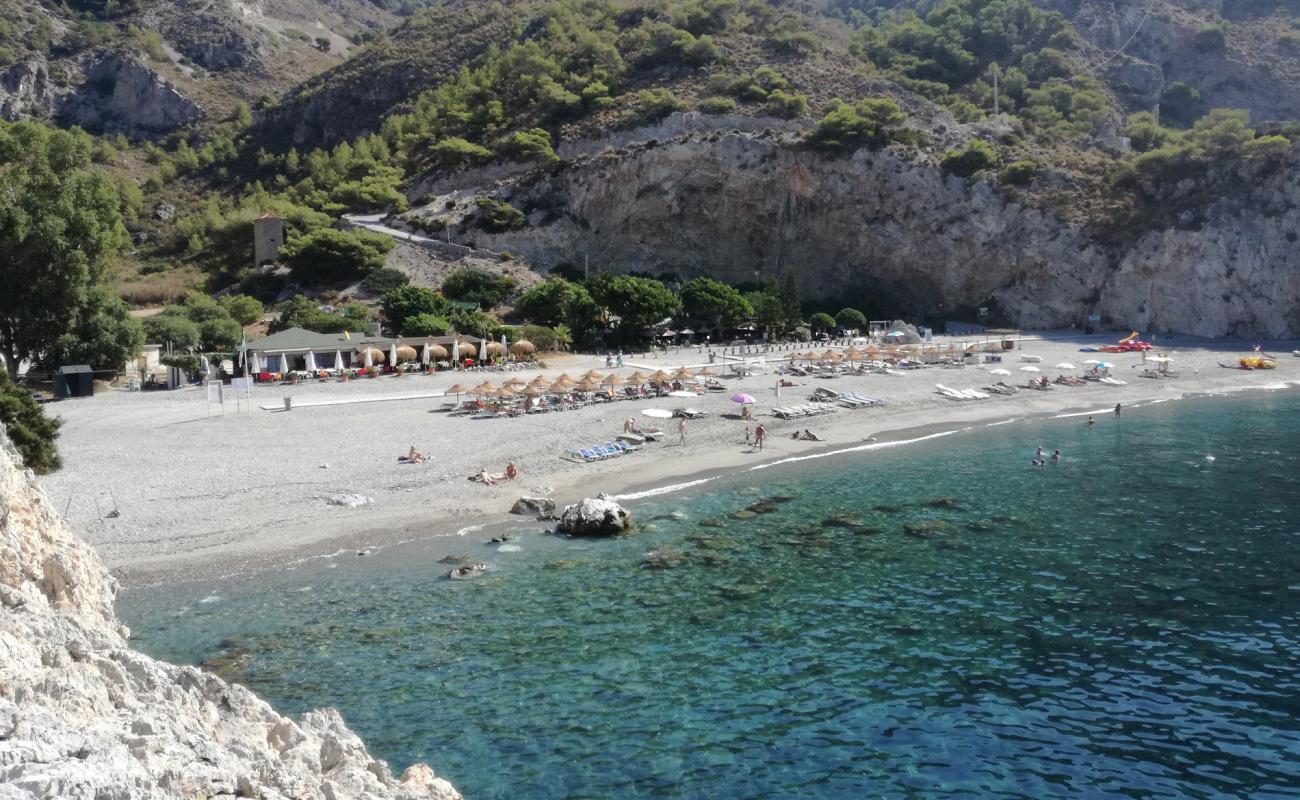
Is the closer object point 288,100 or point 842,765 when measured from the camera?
point 842,765

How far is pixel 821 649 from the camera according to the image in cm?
1527

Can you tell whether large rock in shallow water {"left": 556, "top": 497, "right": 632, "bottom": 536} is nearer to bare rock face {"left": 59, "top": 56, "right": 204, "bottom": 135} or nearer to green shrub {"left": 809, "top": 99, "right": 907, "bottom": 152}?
green shrub {"left": 809, "top": 99, "right": 907, "bottom": 152}

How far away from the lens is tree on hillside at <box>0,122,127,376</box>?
36.6m

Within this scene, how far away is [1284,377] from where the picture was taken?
5344 centimetres

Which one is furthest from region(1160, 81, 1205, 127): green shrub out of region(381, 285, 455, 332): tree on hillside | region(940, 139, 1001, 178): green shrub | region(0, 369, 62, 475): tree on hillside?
region(0, 369, 62, 475): tree on hillside

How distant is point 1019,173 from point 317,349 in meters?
58.0

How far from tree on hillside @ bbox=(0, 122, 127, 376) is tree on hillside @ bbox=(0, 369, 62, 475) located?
528 inches

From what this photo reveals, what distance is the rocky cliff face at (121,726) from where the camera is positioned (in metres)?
5.72

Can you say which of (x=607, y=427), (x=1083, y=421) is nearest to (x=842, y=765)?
(x=607, y=427)

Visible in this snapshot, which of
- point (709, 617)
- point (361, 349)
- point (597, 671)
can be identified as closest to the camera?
point (597, 671)

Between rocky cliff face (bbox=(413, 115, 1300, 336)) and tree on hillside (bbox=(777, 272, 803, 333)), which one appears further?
rocky cliff face (bbox=(413, 115, 1300, 336))

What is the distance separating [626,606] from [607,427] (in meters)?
17.2

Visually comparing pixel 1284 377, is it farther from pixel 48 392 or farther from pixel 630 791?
pixel 48 392

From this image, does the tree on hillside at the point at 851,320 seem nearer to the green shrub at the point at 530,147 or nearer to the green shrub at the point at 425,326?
the green shrub at the point at 425,326
